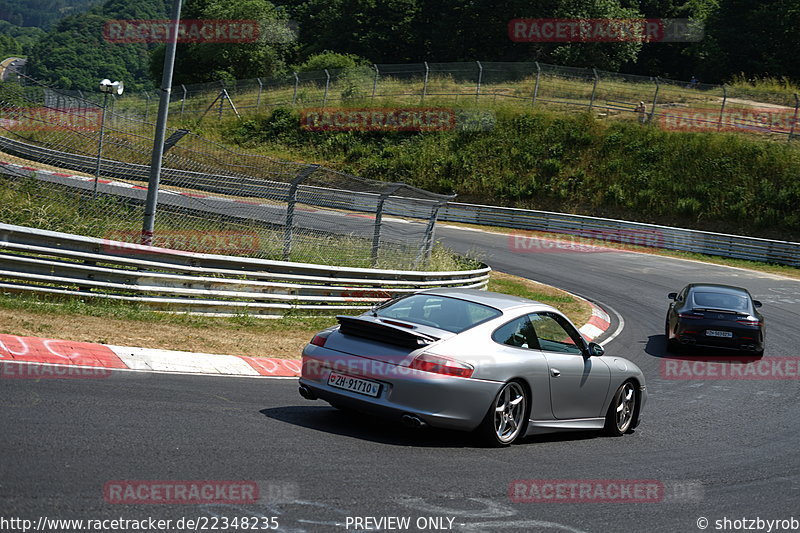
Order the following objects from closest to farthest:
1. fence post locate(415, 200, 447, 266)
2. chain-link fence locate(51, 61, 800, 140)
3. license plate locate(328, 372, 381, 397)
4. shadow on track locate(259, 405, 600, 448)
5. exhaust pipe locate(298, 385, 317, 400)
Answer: license plate locate(328, 372, 381, 397)
shadow on track locate(259, 405, 600, 448)
exhaust pipe locate(298, 385, 317, 400)
fence post locate(415, 200, 447, 266)
chain-link fence locate(51, 61, 800, 140)

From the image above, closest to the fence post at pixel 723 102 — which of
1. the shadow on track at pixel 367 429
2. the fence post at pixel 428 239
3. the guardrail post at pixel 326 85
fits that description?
the guardrail post at pixel 326 85

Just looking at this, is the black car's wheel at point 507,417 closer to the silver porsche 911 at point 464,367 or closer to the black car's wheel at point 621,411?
the silver porsche 911 at point 464,367

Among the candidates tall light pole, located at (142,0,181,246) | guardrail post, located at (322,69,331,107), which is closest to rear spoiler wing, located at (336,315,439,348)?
tall light pole, located at (142,0,181,246)

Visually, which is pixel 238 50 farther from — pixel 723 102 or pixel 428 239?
pixel 428 239

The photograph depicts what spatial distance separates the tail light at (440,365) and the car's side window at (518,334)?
0.57 m

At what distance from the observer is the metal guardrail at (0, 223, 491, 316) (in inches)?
434

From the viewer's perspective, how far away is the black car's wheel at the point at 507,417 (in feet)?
23.8

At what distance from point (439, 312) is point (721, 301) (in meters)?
10.5

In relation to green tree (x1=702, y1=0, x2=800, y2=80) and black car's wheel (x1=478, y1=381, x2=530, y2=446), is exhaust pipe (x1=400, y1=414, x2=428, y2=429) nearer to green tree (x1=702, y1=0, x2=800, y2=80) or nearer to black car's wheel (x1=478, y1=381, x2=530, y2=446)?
black car's wheel (x1=478, y1=381, x2=530, y2=446)

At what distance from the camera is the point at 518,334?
7.82 meters

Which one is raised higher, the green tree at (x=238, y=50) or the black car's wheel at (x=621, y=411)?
the green tree at (x=238, y=50)

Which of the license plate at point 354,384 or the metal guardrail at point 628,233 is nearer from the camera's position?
the license plate at point 354,384

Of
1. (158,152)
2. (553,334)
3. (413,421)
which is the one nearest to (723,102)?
(158,152)

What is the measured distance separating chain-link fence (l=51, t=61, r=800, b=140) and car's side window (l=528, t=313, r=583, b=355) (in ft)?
119
